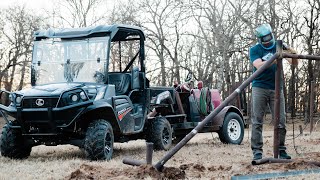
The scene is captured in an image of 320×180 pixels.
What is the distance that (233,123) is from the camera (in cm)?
1333

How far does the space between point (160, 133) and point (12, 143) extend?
298cm

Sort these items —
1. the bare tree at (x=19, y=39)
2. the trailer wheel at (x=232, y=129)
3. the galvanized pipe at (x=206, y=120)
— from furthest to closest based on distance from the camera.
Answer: the bare tree at (x=19, y=39) → the trailer wheel at (x=232, y=129) → the galvanized pipe at (x=206, y=120)

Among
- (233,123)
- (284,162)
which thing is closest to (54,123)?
(284,162)

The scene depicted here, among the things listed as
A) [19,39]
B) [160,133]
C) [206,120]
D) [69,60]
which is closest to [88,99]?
[69,60]

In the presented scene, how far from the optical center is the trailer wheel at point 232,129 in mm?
12922

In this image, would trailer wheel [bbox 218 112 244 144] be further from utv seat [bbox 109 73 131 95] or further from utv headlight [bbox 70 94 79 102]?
utv headlight [bbox 70 94 79 102]

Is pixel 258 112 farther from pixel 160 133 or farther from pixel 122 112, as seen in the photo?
pixel 160 133

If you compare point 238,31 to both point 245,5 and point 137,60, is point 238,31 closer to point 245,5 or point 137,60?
point 245,5

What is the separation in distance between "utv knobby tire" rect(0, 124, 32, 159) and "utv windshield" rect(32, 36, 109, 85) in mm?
1113

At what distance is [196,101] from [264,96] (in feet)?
18.6

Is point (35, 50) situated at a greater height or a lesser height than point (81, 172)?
A: greater

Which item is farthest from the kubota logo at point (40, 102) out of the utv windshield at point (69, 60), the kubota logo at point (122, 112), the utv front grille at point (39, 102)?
the kubota logo at point (122, 112)

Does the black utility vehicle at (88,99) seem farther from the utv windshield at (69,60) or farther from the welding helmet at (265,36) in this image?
the welding helmet at (265,36)

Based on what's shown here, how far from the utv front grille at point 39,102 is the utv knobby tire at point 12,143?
71 cm
